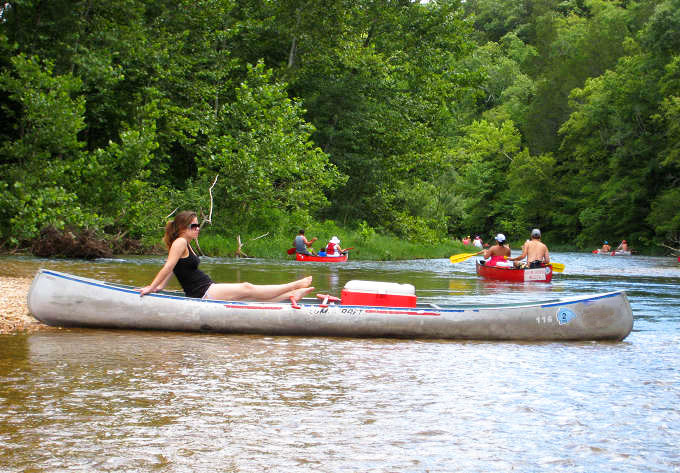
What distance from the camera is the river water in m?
4.48

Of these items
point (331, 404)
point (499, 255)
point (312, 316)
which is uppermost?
point (499, 255)

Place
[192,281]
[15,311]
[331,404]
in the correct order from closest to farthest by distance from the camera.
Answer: [331,404], [192,281], [15,311]

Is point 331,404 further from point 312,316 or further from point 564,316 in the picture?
point 564,316

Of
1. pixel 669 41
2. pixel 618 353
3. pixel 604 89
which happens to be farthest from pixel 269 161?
pixel 604 89

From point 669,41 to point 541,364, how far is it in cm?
3918

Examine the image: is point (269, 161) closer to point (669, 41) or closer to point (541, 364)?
point (541, 364)

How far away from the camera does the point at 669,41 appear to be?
41.4m

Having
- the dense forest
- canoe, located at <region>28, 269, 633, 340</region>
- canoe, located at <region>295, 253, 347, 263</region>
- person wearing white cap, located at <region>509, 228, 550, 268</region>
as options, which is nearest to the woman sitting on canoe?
canoe, located at <region>28, 269, 633, 340</region>

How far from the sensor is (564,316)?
9.23 metres

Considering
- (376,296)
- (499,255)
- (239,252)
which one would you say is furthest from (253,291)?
(239,252)

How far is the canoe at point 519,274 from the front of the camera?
19.6m

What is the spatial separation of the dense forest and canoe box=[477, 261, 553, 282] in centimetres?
985

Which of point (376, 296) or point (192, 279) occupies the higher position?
point (192, 279)

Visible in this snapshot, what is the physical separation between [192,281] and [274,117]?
20.4m
